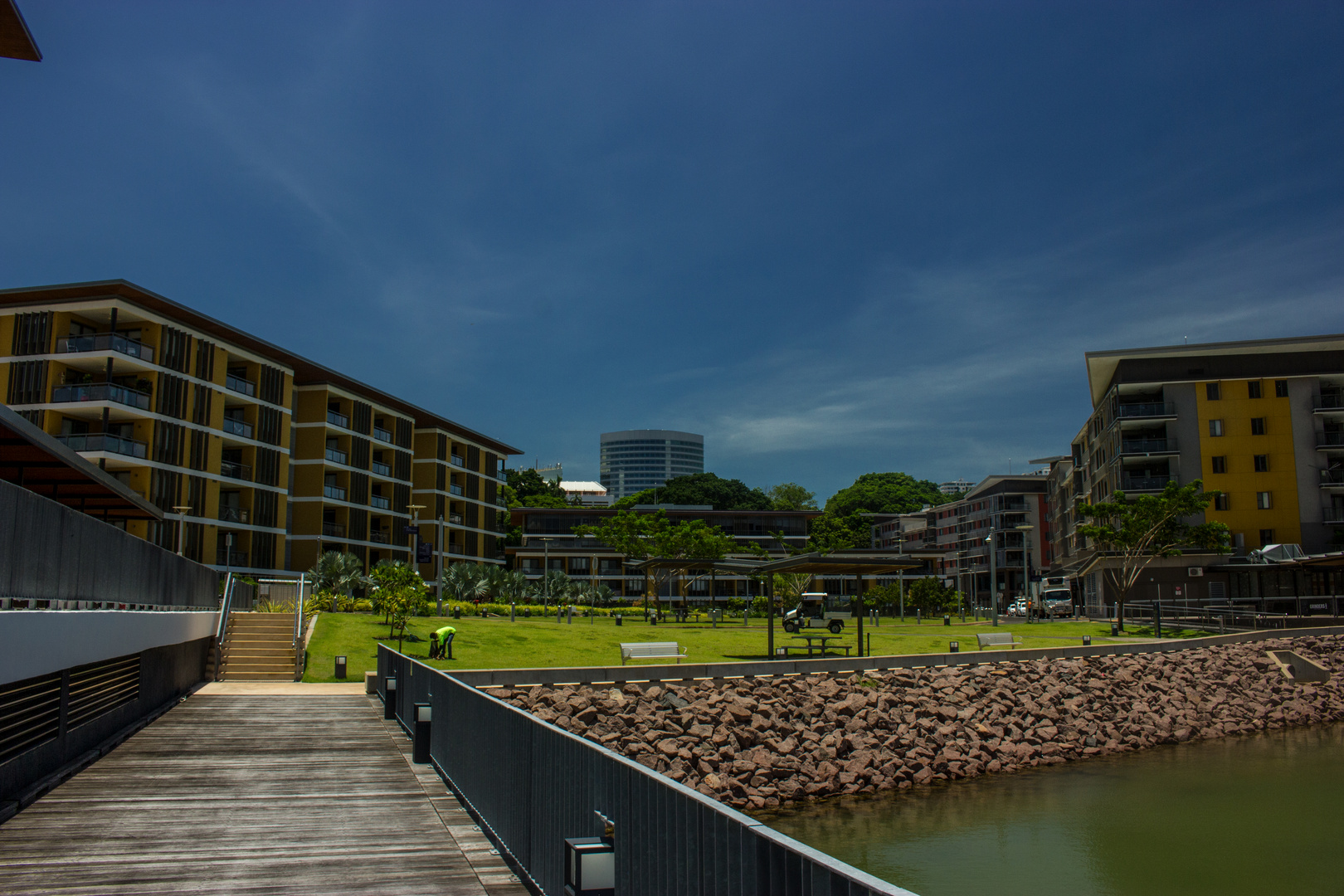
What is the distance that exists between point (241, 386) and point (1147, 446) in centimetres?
6019

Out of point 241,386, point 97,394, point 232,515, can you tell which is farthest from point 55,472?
point 241,386

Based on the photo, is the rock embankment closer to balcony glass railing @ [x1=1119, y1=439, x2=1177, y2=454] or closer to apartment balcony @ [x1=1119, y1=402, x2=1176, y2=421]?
balcony glass railing @ [x1=1119, y1=439, x2=1177, y2=454]

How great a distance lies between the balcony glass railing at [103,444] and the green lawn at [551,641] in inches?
635

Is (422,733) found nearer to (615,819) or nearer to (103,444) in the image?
(615,819)

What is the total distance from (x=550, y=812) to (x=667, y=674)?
710 inches

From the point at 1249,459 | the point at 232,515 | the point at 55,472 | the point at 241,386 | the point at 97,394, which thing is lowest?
the point at 55,472

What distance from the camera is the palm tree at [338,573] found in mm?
51188

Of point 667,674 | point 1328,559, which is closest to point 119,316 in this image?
point 667,674

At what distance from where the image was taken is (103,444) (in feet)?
158

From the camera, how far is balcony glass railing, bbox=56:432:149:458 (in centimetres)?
4806

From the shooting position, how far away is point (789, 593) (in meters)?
65.6

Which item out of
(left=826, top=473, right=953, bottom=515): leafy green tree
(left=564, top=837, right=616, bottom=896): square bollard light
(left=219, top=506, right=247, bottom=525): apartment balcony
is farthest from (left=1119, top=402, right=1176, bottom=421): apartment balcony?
(left=826, top=473, right=953, bottom=515): leafy green tree

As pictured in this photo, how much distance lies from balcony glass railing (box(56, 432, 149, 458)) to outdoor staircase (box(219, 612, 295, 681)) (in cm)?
2300

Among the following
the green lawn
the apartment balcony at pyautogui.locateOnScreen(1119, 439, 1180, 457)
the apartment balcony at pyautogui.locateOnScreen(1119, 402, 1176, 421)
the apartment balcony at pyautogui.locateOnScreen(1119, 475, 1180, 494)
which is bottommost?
the green lawn
